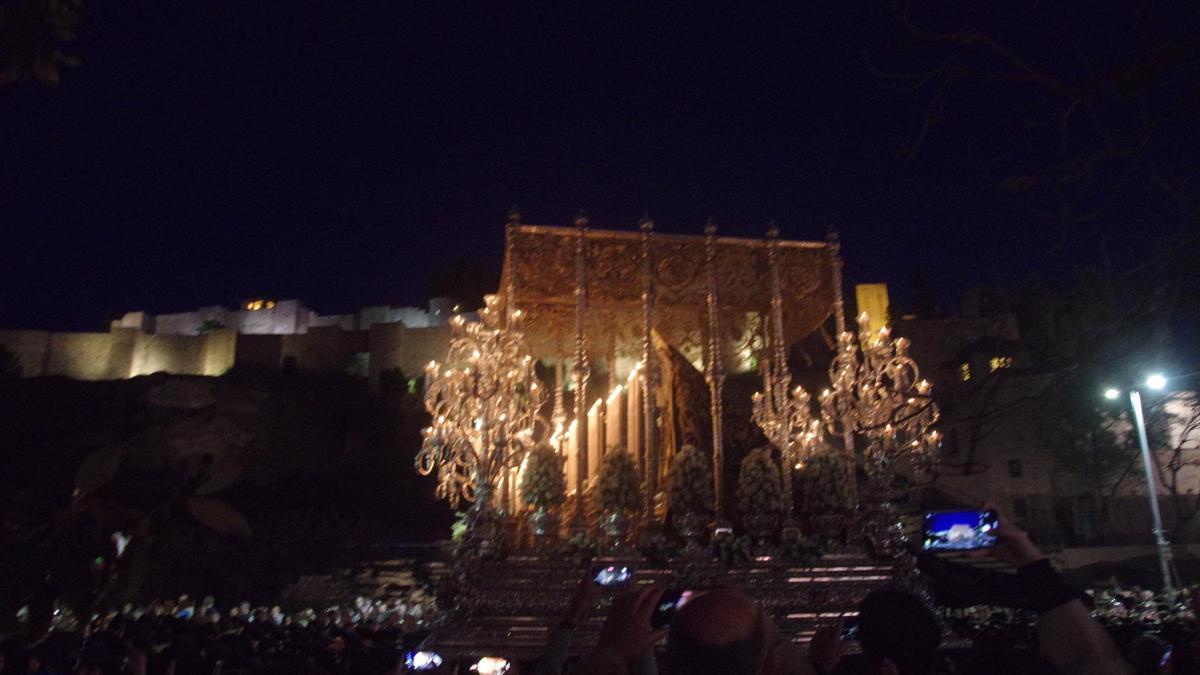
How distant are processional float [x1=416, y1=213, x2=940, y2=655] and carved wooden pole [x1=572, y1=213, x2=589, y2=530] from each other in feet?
0.10

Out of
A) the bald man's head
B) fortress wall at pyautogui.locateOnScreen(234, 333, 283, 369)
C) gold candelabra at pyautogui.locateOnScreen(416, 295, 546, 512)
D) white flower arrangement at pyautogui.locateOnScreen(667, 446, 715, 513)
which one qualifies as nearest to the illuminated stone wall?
fortress wall at pyautogui.locateOnScreen(234, 333, 283, 369)

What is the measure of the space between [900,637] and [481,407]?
842cm

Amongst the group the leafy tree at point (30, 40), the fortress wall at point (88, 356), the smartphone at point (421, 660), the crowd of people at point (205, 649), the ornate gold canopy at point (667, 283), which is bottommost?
the smartphone at point (421, 660)

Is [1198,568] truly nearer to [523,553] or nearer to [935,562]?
[935,562]

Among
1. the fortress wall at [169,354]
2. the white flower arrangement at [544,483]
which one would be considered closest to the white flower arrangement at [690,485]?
the white flower arrangement at [544,483]

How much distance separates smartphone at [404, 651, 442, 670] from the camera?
7352mm

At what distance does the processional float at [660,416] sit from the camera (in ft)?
31.2

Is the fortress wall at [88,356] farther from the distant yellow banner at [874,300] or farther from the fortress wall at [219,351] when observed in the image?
the distant yellow banner at [874,300]

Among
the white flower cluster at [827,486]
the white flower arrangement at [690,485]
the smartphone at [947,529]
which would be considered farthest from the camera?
the smartphone at [947,529]

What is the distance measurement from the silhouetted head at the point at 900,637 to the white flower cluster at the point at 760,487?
8.13 meters

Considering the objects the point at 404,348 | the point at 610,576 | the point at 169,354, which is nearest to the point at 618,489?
the point at 610,576

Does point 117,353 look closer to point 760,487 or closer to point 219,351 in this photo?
point 219,351

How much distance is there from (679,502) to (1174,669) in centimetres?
654

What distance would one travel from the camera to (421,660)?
7613mm
